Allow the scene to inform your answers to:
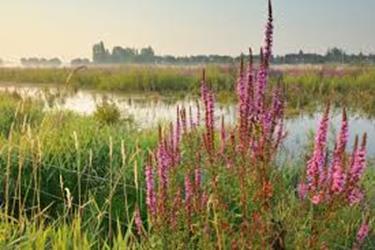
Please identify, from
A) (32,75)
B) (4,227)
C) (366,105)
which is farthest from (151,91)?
(4,227)

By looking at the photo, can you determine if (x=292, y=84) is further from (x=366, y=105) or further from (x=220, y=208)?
(x=220, y=208)

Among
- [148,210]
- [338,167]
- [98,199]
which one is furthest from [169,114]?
[338,167]

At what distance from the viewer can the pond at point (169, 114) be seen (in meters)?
11.6

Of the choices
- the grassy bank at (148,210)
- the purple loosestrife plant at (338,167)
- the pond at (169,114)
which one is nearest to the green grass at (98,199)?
the grassy bank at (148,210)

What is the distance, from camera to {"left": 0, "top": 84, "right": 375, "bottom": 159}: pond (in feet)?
38.0

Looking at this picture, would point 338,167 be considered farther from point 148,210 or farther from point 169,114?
point 169,114

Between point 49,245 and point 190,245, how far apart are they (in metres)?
1.55

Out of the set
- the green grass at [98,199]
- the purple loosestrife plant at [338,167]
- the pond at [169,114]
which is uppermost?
the purple loosestrife plant at [338,167]

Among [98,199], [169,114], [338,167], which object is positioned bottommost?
[169,114]

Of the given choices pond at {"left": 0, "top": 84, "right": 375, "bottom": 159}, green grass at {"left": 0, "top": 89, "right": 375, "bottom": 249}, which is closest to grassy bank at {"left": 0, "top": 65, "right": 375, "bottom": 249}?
green grass at {"left": 0, "top": 89, "right": 375, "bottom": 249}

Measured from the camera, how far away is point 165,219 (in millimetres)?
3148

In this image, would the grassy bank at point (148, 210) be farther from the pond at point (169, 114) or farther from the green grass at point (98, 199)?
the pond at point (169, 114)

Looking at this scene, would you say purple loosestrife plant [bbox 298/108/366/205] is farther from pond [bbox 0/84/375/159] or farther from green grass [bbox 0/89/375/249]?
pond [bbox 0/84/375/159]

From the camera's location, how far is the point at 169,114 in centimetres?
1678
